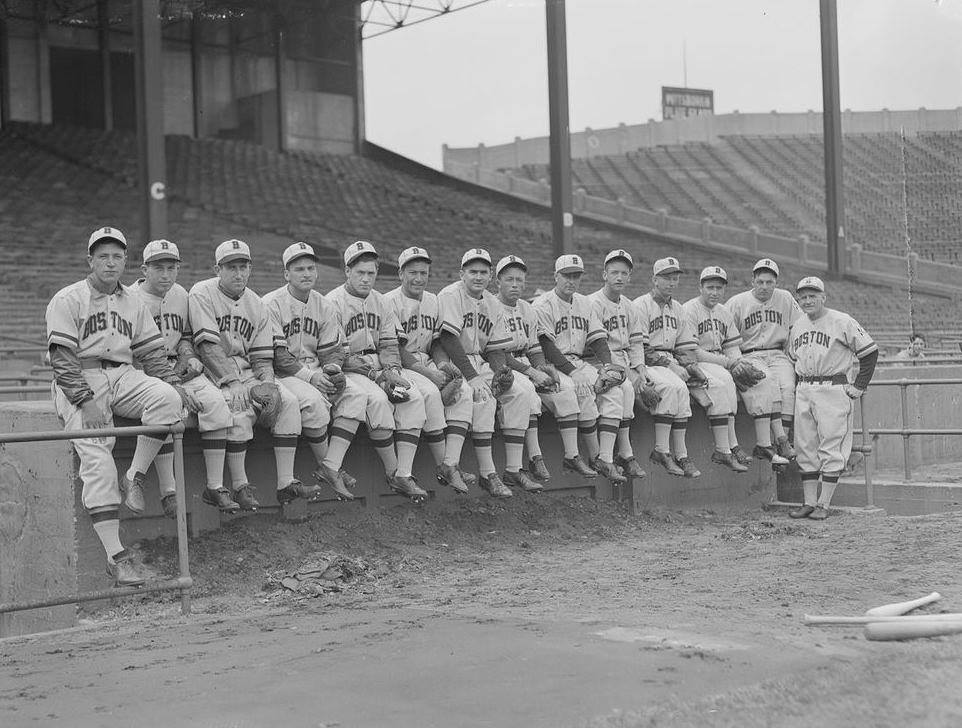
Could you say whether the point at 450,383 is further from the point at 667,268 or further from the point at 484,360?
the point at 667,268

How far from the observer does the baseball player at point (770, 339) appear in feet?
39.2

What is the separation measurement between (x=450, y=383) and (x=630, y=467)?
214 cm

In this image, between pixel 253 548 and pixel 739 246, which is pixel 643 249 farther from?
pixel 253 548

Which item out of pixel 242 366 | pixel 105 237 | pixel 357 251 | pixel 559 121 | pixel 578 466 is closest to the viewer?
pixel 105 237

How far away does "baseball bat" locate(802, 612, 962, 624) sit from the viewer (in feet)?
18.6

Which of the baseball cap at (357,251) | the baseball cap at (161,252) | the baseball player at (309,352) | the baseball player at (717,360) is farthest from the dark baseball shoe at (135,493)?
the baseball player at (717,360)

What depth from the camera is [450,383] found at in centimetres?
972

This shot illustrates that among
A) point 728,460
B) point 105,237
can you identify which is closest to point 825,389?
point 728,460

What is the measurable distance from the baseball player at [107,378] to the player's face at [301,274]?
1383 millimetres

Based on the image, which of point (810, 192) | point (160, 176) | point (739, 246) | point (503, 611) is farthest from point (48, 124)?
point (503, 611)

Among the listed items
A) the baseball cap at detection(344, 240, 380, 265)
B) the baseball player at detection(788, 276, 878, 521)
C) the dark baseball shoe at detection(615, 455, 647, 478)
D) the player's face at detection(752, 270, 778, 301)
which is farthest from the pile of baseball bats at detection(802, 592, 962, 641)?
the player's face at detection(752, 270, 778, 301)

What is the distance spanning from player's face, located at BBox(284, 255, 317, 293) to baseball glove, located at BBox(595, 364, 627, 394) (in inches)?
109

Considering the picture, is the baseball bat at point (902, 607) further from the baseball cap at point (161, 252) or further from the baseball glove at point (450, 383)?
the baseball cap at point (161, 252)

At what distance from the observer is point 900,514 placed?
40.5 ft
